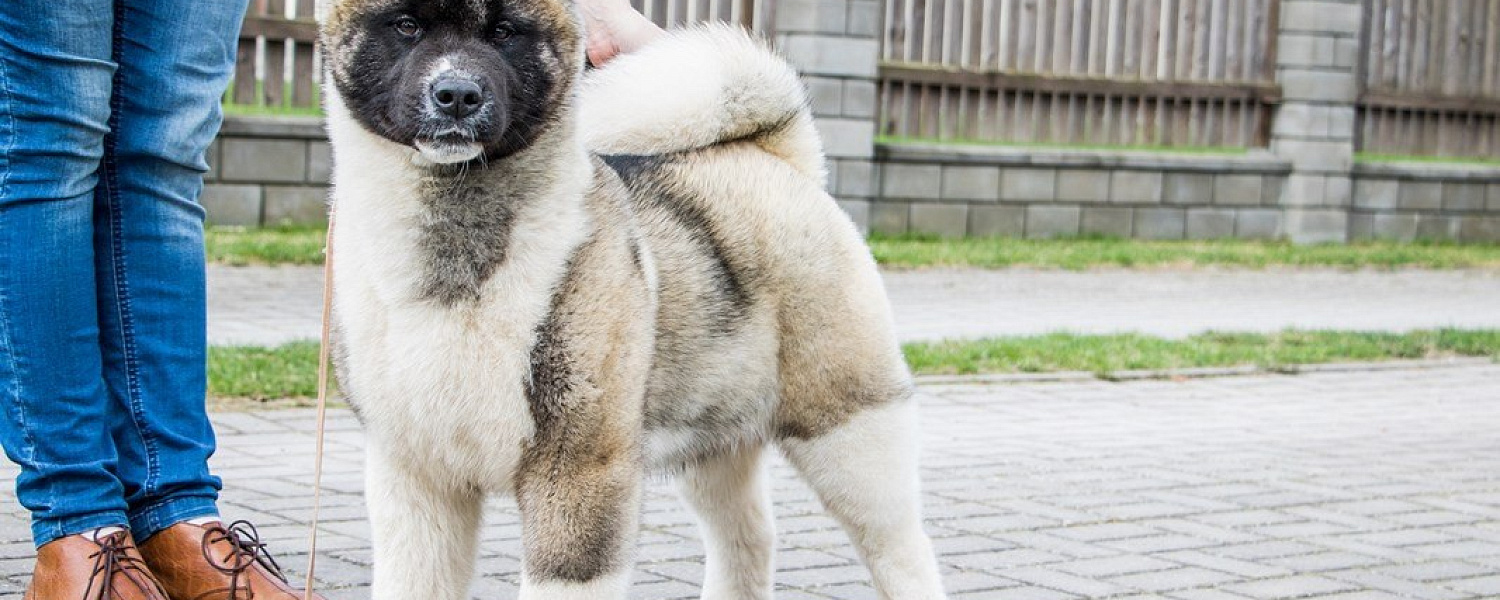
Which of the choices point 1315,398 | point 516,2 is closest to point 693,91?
point 516,2

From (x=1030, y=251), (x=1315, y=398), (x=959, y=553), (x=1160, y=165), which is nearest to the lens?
(x=959, y=553)

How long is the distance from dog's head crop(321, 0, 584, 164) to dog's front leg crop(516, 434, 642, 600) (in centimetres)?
52

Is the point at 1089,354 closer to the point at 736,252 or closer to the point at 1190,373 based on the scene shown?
the point at 1190,373

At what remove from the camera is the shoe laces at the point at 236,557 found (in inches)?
147

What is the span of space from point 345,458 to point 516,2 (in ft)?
10.6

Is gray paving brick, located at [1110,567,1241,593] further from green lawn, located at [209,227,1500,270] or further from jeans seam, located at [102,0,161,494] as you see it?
green lawn, located at [209,227,1500,270]

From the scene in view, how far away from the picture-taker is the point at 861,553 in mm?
3820

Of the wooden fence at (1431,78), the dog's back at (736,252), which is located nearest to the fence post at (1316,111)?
the wooden fence at (1431,78)

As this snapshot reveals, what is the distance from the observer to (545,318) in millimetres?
3146

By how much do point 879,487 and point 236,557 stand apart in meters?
1.28

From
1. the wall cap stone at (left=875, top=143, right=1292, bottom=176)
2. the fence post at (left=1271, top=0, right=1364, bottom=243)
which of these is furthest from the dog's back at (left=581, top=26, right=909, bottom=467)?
the fence post at (left=1271, top=0, right=1364, bottom=243)

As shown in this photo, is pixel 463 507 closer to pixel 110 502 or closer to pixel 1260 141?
pixel 110 502

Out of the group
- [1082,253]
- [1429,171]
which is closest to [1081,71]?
[1082,253]

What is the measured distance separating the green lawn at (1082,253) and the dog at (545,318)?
27.2 feet
